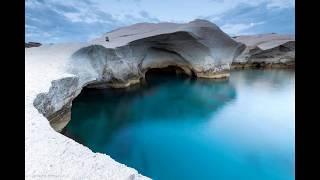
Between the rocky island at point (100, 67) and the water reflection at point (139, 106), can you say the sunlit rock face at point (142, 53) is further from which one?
the water reflection at point (139, 106)

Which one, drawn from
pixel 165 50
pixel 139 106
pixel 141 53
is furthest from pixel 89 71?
pixel 165 50

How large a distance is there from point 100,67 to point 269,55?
16435mm

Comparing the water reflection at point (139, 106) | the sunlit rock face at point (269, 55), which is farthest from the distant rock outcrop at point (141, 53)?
the sunlit rock face at point (269, 55)

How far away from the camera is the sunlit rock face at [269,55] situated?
773 inches

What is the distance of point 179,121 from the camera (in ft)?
23.7

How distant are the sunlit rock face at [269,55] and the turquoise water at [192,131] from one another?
960cm

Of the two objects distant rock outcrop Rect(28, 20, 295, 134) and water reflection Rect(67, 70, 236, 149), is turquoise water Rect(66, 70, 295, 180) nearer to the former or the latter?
water reflection Rect(67, 70, 236, 149)

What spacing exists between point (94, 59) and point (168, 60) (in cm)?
617

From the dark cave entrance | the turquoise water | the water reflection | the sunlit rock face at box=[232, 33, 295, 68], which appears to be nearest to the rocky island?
the sunlit rock face at box=[232, 33, 295, 68]

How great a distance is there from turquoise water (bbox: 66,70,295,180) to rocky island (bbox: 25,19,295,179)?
3.14ft

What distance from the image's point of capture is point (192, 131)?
21.0ft
